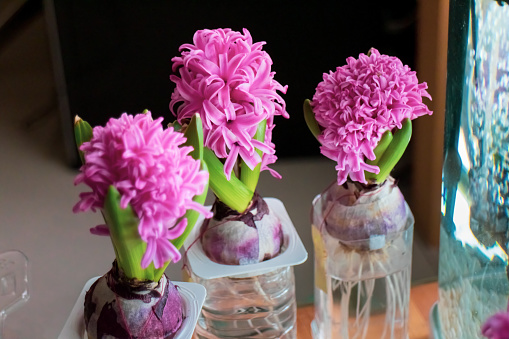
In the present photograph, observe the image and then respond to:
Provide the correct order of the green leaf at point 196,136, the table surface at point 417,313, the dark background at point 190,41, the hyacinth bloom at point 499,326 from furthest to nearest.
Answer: the dark background at point 190,41, the table surface at point 417,313, the green leaf at point 196,136, the hyacinth bloom at point 499,326

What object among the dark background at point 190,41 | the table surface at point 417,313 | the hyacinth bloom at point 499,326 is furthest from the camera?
the dark background at point 190,41

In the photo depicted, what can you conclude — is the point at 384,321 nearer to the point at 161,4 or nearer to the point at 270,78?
the point at 270,78

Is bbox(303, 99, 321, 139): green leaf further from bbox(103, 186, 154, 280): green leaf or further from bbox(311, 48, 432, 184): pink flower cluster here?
bbox(103, 186, 154, 280): green leaf

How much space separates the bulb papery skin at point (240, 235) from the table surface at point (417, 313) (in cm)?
16

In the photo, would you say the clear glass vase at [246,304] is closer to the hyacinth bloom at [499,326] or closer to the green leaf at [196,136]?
the green leaf at [196,136]

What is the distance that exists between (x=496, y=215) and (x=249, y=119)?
0.73ft

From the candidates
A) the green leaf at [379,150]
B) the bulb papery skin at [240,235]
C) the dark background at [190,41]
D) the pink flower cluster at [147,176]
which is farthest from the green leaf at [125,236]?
the dark background at [190,41]

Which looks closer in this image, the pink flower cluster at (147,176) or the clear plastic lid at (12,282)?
the pink flower cluster at (147,176)

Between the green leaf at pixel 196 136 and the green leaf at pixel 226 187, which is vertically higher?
the green leaf at pixel 196 136

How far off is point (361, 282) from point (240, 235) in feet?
0.46

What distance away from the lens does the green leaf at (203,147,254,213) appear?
51cm

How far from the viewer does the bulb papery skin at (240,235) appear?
0.55m

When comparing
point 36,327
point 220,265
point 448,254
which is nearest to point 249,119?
point 220,265

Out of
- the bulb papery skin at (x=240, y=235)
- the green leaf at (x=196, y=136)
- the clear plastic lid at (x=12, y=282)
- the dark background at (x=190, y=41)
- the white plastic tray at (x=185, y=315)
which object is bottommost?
the clear plastic lid at (x=12, y=282)
